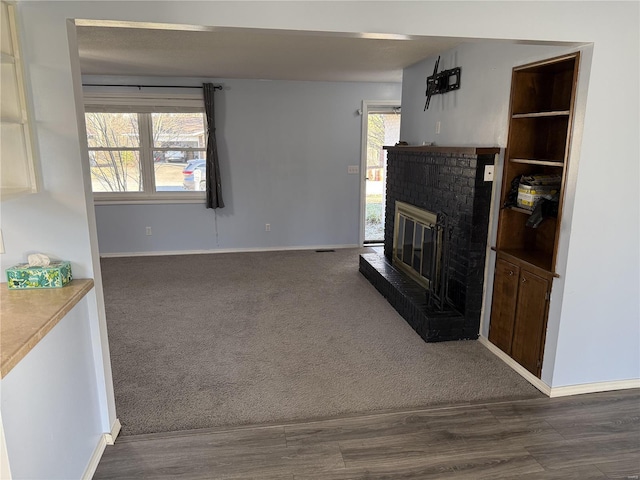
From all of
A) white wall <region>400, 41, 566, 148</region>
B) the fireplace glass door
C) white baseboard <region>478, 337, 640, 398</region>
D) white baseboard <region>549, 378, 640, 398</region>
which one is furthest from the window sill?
white baseboard <region>549, 378, 640, 398</region>

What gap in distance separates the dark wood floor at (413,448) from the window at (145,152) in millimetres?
4003

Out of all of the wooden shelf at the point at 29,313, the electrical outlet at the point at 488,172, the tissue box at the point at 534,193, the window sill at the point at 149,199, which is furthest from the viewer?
the window sill at the point at 149,199

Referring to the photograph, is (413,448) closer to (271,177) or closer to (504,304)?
(504,304)

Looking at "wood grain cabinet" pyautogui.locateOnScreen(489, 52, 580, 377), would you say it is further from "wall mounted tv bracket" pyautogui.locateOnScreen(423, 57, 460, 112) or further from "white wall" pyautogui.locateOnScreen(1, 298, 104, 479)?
"white wall" pyautogui.locateOnScreen(1, 298, 104, 479)

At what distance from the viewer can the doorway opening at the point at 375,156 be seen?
598 centimetres

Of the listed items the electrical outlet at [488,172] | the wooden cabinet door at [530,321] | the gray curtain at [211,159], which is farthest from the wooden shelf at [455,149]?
the gray curtain at [211,159]

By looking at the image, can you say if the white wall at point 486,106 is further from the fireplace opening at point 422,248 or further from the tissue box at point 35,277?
the tissue box at point 35,277

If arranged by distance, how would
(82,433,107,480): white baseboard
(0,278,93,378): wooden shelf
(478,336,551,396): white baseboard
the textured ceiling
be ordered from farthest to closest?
the textured ceiling < (478,336,551,396): white baseboard < (82,433,107,480): white baseboard < (0,278,93,378): wooden shelf

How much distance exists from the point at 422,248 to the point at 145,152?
366 centimetres

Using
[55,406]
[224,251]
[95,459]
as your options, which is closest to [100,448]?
[95,459]

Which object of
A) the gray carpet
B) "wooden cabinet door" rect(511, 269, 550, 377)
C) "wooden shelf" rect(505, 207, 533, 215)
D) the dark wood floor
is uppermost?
"wooden shelf" rect(505, 207, 533, 215)

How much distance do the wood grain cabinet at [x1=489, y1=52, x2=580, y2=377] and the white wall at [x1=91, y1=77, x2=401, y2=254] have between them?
3.15m

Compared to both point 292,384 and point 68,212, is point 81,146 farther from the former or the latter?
point 292,384

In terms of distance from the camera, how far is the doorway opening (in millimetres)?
5980
